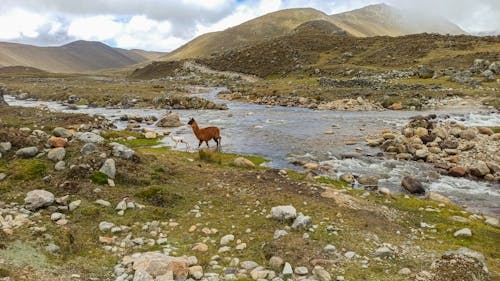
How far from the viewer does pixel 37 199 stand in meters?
12.7

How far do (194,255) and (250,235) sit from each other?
6.12 feet

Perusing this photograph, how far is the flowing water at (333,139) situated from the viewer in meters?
20.5

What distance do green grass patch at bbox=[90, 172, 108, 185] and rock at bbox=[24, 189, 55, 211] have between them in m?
1.86

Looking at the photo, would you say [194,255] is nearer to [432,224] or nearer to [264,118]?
[432,224]

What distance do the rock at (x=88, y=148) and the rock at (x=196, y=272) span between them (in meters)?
7.99

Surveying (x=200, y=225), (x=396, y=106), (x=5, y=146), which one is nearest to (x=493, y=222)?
→ (x=200, y=225)

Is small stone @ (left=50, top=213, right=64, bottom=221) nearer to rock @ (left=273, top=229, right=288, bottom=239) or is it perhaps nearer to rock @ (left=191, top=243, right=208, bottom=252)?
rock @ (left=191, top=243, right=208, bottom=252)

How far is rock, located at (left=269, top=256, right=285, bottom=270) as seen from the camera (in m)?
10.3

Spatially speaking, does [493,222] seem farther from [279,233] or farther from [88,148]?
[88,148]

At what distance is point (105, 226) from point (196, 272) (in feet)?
11.6

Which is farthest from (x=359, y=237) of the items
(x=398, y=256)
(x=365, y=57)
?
(x=365, y=57)

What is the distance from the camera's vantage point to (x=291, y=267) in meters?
10.2

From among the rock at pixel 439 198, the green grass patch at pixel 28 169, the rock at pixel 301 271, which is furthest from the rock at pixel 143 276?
the rock at pixel 439 198

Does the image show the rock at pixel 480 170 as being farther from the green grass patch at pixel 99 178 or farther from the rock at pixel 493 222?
the green grass patch at pixel 99 178
